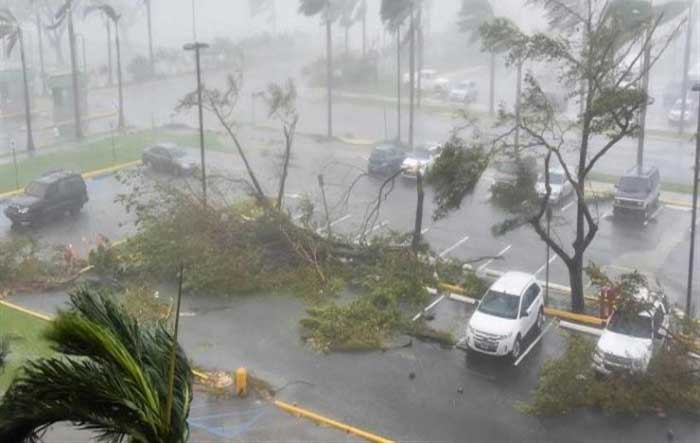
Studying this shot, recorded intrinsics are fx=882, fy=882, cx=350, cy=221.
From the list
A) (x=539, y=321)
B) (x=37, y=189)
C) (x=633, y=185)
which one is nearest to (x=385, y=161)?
(x=633, y=185)

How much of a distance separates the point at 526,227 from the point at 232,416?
14.1 meters

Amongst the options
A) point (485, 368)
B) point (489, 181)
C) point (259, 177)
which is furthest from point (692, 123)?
point (485, 368)

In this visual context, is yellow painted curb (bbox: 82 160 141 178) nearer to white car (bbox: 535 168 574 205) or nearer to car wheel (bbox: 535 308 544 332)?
white car (bbox: 535 168 574 205)

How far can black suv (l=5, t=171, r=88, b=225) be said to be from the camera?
1134 inches

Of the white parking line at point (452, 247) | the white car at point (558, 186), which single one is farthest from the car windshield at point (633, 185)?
the white parking line at point (452, 247)

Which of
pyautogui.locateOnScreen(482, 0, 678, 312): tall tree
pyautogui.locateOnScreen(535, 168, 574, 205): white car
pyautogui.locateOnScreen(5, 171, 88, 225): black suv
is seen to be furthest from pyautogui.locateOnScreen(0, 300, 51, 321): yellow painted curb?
pyautogui.locateOnScreen(535, 168, 574, 205): white car

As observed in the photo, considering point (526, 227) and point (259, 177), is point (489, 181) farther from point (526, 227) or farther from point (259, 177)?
point (259, 177)

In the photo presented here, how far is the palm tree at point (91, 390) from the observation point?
581 centimetres

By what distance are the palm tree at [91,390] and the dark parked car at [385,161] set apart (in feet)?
94.8

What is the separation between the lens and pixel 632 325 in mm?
18938

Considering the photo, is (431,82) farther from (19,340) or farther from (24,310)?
(19,340)

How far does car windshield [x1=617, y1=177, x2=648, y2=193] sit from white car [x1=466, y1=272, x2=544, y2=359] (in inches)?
405

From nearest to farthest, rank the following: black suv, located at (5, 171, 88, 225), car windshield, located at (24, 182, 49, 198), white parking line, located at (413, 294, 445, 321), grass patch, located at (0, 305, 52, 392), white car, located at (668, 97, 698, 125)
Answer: grass patch, located at (0, 305, 52, 392), white parking line, located at (413, 294, 445, 321), black suv, located at (5, 171, 88, 225), car windshield, located at (24, 182, 49, 198), white car, located at (668, 97, 698, 125)

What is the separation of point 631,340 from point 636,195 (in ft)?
38.2
